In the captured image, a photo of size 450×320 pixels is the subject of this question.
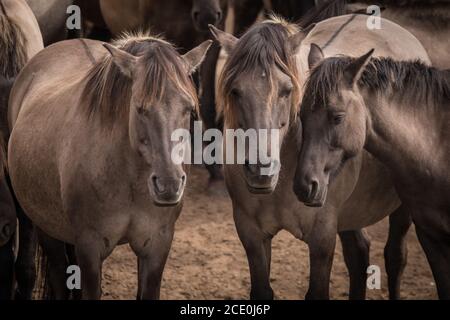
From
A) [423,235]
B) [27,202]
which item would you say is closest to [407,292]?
[423,235]

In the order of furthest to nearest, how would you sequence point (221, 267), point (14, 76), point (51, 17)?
point (51, 17), point (221, 267), point (14, 76)

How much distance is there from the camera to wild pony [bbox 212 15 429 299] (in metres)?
6.21

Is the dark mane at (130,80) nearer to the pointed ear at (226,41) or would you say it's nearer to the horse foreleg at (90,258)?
the pointed ear at (226,41)

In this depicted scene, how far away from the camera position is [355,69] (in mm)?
6340

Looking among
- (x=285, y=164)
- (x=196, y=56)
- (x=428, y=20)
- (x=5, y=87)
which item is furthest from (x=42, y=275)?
(x=428, y=20)

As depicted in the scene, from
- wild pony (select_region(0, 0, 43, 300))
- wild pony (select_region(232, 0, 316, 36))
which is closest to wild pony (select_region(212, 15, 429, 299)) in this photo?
wild pony (select_region(0, 0, 43, 300))

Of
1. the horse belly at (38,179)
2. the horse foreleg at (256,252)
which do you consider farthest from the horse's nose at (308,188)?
the horse belly at (38,179)

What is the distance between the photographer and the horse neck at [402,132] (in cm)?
652

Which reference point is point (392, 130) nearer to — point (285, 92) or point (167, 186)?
point (285, 92)

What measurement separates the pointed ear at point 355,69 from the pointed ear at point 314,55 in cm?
23

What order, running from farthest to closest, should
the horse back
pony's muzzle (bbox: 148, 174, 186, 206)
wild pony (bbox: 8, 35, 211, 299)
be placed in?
1. the horse back
2. wild pony (bbox: 8, 35, 211, 299)
3. pony's muzzle (bbox: 148, 174, 186, 206)

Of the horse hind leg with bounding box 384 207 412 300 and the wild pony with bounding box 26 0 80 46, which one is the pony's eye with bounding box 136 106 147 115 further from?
the wild pony with bounding box 26 0 80 46

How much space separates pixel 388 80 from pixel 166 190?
4.95ft

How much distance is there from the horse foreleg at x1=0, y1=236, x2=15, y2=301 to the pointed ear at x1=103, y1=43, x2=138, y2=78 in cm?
161
